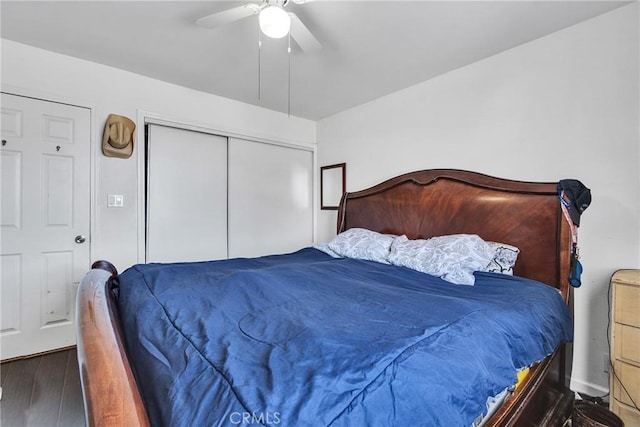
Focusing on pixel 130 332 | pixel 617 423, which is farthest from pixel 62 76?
pixel 617 423

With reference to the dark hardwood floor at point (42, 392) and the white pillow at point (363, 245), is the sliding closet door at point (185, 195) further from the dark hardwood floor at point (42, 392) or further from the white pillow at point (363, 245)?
the white pillow at point (363, 245)

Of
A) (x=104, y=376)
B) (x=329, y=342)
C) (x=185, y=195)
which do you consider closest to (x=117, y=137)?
(x=185, y=195)

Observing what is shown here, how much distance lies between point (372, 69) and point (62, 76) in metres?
2.56

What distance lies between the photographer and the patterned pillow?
1906mm

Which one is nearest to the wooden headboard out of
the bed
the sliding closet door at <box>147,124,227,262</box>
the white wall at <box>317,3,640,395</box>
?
the bed

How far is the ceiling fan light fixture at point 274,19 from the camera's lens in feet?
4.95

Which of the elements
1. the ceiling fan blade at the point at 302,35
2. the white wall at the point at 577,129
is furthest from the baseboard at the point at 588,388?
the ceiling fan blade at the point at 302,35

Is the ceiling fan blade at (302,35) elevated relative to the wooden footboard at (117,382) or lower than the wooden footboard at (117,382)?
elevated

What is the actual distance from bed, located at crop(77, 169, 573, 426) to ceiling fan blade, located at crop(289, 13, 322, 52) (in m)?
1.40

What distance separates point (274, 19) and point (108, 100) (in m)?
1.99

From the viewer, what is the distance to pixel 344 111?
3703mm

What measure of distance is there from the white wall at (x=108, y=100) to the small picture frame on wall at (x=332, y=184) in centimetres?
144

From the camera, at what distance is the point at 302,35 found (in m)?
1.79

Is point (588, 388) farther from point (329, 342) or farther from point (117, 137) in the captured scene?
point (117, 137)
